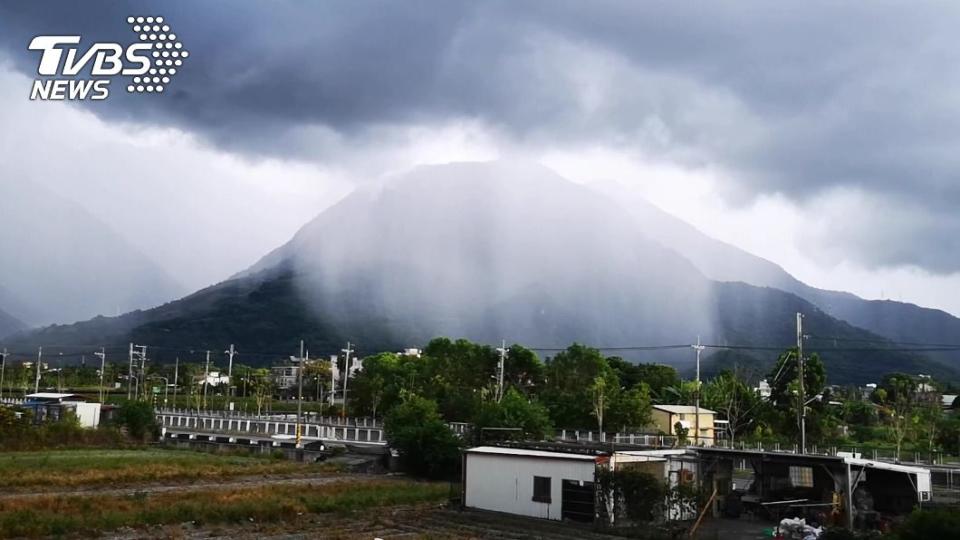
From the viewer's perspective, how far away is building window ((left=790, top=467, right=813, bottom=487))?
3281 centimetres

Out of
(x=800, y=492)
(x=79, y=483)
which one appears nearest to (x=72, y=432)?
(x=79, y=483)

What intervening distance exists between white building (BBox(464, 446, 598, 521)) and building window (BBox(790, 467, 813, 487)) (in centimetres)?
1046

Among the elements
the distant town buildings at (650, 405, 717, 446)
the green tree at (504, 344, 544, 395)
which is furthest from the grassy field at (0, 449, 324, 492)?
the green tree at (504, 344, 544, 395)

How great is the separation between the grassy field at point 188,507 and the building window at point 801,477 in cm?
1418

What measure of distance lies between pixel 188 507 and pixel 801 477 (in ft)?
76.2

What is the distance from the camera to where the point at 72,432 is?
171 ft

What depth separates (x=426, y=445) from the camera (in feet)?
144

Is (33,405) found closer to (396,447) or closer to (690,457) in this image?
(396,447)

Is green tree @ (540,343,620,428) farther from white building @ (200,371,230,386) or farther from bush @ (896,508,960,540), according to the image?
white building @ (200,371,230,386)

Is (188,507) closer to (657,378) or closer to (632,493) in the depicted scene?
(632,493)

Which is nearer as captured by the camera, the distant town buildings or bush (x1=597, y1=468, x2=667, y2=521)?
bush (x1=597, y1=468, x2=667, y2=521)

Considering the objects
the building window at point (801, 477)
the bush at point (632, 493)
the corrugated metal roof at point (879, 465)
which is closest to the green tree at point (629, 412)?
the building window at point (801, 477)

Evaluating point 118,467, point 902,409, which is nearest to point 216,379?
point 902,409

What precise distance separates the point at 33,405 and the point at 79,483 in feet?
107
